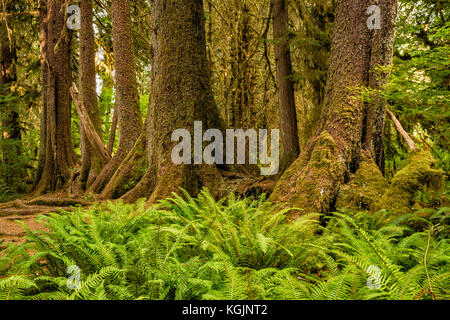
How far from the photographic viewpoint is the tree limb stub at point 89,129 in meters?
7.52

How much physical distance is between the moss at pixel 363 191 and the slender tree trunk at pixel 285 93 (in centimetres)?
187

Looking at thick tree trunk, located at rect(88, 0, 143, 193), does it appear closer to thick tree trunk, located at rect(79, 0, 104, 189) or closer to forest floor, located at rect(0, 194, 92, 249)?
thick tree trunk, located at rect(79, 0, 104, 189)

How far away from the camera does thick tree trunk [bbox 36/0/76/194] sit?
28.8 ft

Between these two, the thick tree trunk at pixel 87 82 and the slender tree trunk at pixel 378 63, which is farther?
the thick tree trunk at pixel 87 82

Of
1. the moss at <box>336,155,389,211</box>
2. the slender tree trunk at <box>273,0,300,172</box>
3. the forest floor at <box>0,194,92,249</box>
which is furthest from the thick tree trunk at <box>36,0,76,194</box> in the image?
the moss at <box>336,155,389,211</box>

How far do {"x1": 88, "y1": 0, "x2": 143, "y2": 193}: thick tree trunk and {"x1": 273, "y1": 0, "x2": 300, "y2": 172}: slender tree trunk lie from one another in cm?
384

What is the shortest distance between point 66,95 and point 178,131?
6016 millimetres

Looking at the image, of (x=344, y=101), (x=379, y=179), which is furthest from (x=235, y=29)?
(x=379, y=179)

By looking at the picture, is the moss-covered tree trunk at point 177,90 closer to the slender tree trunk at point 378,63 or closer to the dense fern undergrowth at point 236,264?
the dense fern undergrowth at point 236,264

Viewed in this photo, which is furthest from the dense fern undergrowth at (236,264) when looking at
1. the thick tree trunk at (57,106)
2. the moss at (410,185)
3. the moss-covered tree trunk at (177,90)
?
the thick tree trunk at (57,106)

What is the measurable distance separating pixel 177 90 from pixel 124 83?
2.97 meters

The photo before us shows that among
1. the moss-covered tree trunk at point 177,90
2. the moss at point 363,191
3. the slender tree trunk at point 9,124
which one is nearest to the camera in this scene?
the moss at point 363,191

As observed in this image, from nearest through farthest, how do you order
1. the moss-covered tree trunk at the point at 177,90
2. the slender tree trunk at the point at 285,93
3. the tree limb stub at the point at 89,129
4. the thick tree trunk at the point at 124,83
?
the moss-covered tree trunk at the point at 177,90 → the slender tree trunk at the point at 285,93 → the thick tree trunk at the point at 124,83 → the tree limb stub at the point at 89,129
